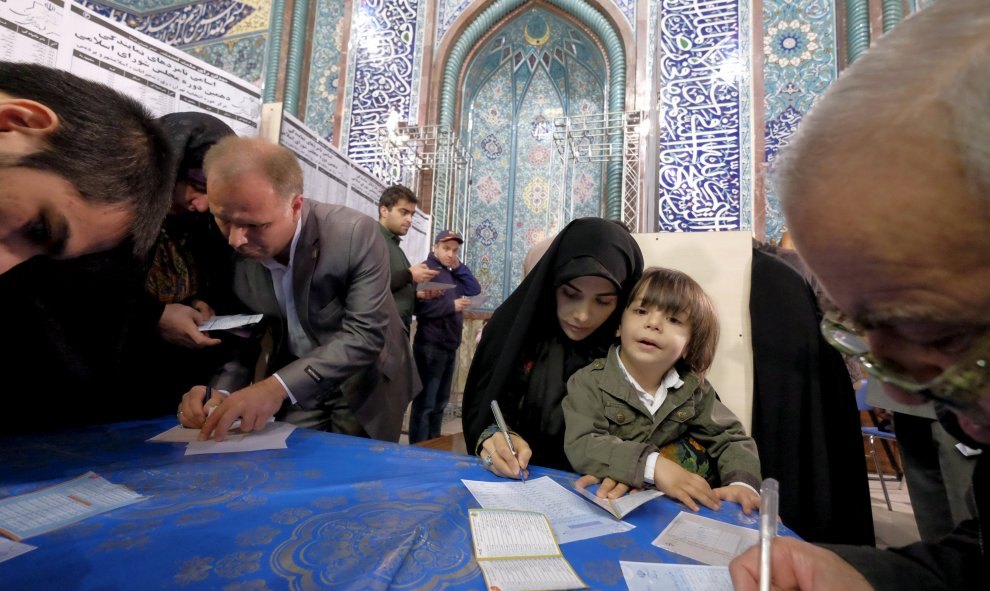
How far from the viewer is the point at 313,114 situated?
7.07 metres

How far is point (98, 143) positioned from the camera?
2.54 feet

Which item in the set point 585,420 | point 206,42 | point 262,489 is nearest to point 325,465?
point 262,489

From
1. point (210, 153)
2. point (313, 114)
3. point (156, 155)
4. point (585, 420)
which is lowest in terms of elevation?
point (585, 420)

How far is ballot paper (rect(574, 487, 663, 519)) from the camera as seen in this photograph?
0.96m

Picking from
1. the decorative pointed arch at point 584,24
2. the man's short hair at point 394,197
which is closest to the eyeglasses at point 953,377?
the man's short hair at point 394,197

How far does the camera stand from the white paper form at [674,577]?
71cm

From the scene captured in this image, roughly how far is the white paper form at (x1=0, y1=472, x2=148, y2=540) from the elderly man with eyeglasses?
113cm

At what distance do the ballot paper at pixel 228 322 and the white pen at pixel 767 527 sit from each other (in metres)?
1.32

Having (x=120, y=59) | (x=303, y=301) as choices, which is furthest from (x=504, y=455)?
(x=120, y=59)

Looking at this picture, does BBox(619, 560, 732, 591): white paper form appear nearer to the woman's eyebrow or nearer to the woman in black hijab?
the woman in black hijab

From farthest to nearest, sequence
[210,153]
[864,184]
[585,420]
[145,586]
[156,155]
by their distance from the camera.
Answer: [210,153] < [585,420] < [156,155] < [145,586] < [864,184]

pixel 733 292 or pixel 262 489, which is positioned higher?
pixel 733 292

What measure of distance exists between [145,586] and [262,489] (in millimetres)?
347

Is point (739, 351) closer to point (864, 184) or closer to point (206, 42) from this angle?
point (864, 184)
